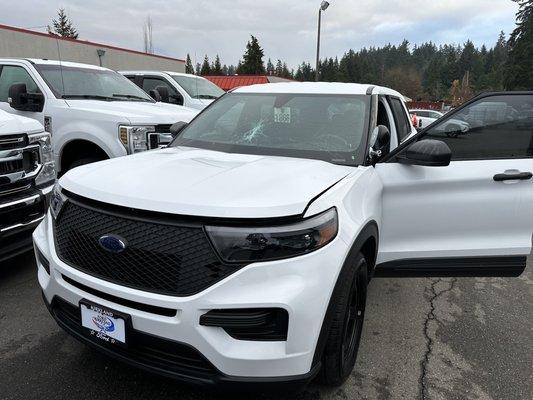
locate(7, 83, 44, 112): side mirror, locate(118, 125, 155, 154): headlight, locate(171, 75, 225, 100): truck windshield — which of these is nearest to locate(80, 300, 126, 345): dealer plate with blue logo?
locate(118, 125, 155, 154): headlight

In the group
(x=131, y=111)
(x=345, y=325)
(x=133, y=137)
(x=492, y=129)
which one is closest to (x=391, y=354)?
(x=345, y=325)

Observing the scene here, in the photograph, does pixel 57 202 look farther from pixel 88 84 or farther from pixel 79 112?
pixel 88 84

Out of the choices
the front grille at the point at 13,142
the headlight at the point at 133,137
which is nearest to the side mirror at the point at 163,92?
the headlight at the point at 133,137

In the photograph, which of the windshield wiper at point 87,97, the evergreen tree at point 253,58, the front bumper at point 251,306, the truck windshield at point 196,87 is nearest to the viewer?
the front bumper at point 251,306

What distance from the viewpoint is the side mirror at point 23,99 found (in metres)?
5.38

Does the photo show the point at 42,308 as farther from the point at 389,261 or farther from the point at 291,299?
the point at 389,261

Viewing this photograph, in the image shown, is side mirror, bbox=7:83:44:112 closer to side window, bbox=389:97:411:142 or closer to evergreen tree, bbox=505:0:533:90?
side window, bbox=389:97:411:142

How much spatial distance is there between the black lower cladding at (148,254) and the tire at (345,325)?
61 centimetres

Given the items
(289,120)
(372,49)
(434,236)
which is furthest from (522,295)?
(372,49)

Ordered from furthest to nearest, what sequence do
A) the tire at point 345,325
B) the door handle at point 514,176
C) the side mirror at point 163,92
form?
the side mirror at point 163,92 < the door handle at point 514,176 < the tire at point 345,325

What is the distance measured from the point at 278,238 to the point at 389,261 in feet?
4.91

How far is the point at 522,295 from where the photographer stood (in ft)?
13.4

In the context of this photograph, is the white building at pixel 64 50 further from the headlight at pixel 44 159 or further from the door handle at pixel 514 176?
the door handle at pixel 514 176

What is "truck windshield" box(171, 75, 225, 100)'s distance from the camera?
9.92m
